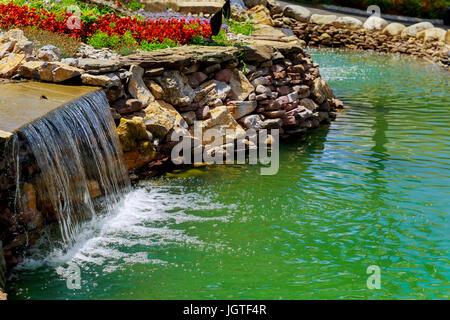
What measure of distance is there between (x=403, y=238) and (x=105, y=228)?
436 cm

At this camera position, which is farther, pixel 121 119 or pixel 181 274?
pixel 121 119

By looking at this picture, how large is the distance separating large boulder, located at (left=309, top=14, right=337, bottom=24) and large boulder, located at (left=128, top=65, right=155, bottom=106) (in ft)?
69.8

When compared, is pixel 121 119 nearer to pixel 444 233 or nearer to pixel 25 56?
pixel 25 56

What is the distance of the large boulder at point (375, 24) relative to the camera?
29078 millimetres

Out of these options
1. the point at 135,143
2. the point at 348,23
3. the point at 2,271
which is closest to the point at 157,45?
the point at 135,143

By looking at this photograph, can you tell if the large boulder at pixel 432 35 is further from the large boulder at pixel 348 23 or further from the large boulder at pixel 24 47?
the large boulder at pixel 24 47

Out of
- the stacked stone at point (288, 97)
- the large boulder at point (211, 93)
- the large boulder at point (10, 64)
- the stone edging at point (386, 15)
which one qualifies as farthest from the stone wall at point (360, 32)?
the large boulder at point (10, 64)

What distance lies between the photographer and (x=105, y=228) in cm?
802

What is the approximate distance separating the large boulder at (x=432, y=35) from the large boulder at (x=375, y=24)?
6.75 ft

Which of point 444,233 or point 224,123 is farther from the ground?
point 224,123

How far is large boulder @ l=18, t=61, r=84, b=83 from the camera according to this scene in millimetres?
9390

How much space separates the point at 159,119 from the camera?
10.5m

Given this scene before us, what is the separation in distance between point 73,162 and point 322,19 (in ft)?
80.1
